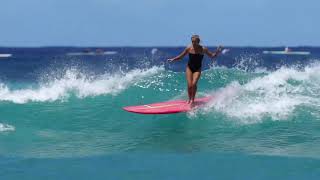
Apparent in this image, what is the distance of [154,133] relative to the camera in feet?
35.8

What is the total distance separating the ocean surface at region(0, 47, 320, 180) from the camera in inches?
318

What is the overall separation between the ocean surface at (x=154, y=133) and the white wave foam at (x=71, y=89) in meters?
0.03

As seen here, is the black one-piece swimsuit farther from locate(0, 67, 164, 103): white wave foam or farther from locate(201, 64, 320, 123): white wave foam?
locate(0, 67, 164, 103): white wave foam

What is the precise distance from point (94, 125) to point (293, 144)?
432 centimetres

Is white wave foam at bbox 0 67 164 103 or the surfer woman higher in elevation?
the surfer woman

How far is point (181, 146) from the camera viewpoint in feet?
31.8

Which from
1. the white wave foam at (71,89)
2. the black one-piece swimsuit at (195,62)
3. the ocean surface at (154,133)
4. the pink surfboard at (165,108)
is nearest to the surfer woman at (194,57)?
the black one-piece swimsuit at (195,62)

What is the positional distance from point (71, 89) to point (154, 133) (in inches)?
233

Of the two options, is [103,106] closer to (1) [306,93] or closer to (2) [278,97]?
(2) [278,97]

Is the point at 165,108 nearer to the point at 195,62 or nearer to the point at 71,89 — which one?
the point at 195,62

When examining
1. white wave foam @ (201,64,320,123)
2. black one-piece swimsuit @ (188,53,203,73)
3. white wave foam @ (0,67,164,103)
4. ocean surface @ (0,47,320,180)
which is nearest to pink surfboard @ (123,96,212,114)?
ocean surface @ (0,47,320,180)

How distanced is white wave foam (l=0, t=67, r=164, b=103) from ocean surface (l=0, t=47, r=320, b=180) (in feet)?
0.10
